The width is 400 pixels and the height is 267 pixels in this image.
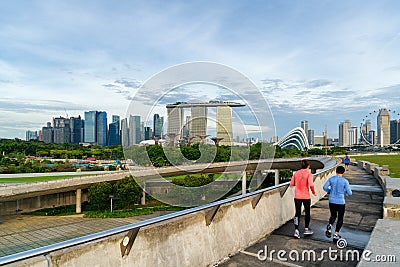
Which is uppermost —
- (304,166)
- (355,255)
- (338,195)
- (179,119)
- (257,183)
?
(179,119)

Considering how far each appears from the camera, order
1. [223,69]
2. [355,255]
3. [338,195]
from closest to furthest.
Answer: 1. [355,255]
2. [338,195]
3. [223,69]

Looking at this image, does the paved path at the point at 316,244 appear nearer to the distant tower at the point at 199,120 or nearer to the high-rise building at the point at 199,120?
the high-rise building at the point at 199,120

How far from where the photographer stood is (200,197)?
56156 millimetres

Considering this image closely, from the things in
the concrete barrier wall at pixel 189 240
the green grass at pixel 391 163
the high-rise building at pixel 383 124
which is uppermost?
the high-rise building at pixel 383 124

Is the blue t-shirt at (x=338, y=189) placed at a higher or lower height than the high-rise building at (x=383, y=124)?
lower

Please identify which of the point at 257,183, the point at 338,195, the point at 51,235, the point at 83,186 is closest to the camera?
the point at 338,195

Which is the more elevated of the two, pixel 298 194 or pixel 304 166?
pixel 304 166

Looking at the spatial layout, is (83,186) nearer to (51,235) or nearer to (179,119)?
(51,235)

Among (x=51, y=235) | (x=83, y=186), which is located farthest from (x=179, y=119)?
(x=83, y=186)

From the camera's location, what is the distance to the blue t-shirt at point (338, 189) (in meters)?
6.29

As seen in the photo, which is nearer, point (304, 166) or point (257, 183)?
point (304, 166)

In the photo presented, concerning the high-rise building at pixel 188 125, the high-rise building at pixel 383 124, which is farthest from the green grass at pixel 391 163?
the high-rise building at pixel 383 124

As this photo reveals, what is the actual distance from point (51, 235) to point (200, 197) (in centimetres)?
2946

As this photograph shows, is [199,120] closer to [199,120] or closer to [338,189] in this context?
[199,120]
